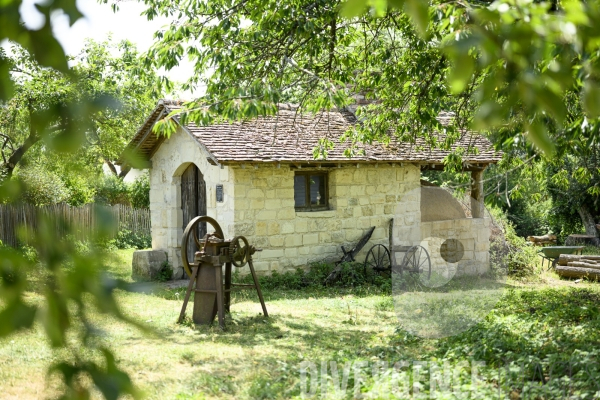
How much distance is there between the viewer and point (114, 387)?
0.86 m

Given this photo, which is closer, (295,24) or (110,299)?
(110,299)

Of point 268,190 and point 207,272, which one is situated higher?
point 268,190

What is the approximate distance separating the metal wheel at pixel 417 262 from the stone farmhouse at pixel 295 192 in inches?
11.8

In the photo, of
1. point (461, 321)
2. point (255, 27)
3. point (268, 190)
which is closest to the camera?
point (461, 321)

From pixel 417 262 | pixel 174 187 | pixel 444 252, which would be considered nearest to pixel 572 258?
pixel 444 252

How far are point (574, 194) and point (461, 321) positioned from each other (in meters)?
13.2

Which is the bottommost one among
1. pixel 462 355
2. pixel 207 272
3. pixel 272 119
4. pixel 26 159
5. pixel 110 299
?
pixel 462 355

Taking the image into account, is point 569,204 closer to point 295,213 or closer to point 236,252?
point 295,213

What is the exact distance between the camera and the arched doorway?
471 inches

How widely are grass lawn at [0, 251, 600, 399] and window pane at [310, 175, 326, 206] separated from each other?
11.5 feet

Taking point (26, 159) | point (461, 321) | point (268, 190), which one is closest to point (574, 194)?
point (268, 190)

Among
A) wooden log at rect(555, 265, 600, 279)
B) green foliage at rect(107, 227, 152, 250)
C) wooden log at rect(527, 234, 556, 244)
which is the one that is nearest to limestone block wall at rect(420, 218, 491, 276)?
wooden log at rect(555, 265, 600, 279)

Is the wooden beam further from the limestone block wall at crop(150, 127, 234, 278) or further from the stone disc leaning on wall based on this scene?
the limestone block wall at crop(150, 127, 234, 278)

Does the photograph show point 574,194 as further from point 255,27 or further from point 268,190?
point 255,27
